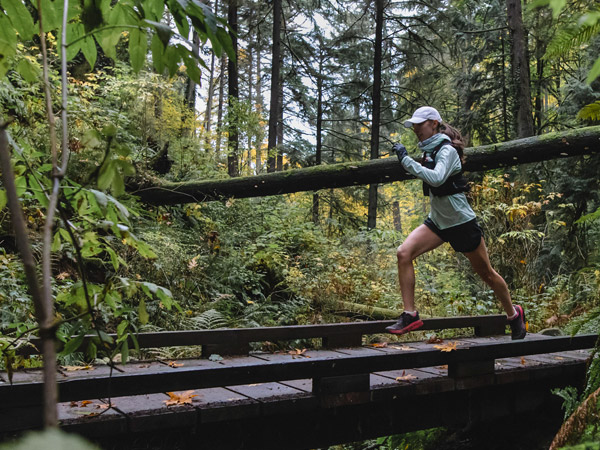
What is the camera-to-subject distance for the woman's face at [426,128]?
532cm

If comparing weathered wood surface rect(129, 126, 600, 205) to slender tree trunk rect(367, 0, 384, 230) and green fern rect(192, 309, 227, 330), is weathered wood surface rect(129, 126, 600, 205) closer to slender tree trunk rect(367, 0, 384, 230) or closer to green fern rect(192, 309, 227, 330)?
green fern rect(192, 309, 227, 330)

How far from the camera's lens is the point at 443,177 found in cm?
501

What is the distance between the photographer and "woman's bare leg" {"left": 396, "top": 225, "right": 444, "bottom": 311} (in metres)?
5.31

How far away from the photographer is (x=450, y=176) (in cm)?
525

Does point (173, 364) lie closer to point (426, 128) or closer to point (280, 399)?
point (280, 399)

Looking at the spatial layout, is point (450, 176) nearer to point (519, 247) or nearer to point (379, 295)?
point (379, 295)

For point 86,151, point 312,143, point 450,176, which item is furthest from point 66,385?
point 312,143

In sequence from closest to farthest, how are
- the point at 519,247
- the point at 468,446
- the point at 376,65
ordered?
the point at 468,446 < the point at 519,247 < the point at 376,65

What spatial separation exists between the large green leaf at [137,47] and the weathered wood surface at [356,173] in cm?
662

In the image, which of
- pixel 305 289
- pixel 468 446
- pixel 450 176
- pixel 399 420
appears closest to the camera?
pixel 399 420

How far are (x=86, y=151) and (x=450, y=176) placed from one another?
18.7 feet

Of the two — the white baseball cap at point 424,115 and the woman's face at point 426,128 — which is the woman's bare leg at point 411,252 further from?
the white baseball cap at point 424,115

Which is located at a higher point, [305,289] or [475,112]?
[475,112]

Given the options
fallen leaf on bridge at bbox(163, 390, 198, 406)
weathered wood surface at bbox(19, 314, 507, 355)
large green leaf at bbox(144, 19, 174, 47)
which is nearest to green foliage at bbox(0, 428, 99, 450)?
large green leaf at bbox(144, 19, 174, 47)
